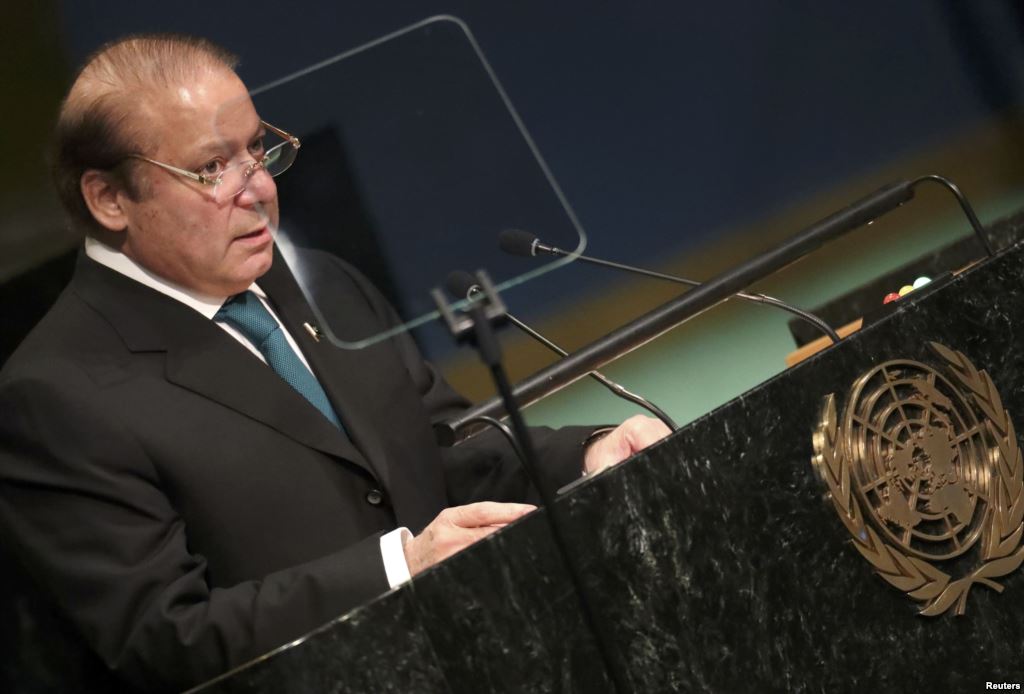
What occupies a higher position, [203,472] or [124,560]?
[203,472]

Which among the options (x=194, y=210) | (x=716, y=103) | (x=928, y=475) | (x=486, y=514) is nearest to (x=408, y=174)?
(x=486, y=514)

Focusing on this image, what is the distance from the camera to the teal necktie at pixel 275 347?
2.26 metres

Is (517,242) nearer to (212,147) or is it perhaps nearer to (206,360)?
(212,147)

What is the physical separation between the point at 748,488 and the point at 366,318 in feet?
1.88

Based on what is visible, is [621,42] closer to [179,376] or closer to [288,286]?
[288,286]

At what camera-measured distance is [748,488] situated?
1.78m

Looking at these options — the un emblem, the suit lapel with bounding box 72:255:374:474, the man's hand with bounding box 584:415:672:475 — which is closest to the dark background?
the suit lapel with bounding box 72:255:374:474

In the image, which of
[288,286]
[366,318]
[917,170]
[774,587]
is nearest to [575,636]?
[774,587]

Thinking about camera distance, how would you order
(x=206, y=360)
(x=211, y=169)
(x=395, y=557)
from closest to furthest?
(x=395, y=557) < (x=211, y=169) < (x=206, y=360)

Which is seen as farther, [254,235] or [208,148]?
[254,235]

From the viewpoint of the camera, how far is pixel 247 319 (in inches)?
89.7

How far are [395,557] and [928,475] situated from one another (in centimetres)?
75

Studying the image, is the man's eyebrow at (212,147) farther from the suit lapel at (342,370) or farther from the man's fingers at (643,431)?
the man's fingers at (643,431)

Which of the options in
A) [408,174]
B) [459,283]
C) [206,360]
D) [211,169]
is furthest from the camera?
[206,360]
